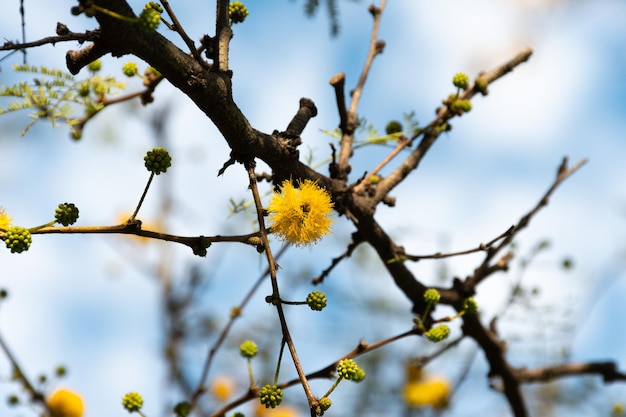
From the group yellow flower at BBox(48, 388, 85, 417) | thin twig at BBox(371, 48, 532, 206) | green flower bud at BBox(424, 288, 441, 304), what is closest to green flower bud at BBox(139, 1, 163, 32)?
thin twig at BBox(371, 48, 532, 206)

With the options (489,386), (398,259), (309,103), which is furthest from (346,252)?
(489,386)

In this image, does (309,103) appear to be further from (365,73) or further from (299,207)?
(365,73)

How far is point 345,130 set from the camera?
2.85 meters

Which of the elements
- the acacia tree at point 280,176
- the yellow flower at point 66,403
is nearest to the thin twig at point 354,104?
the acacia tree at point 280,176

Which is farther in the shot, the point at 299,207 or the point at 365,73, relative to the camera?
the point at 365,73

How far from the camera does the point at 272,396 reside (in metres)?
1.79

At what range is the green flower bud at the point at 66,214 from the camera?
5.79 feet

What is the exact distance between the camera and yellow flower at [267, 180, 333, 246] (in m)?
1.98

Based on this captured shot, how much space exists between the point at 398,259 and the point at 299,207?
835 mm

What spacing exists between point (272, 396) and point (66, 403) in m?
1.92

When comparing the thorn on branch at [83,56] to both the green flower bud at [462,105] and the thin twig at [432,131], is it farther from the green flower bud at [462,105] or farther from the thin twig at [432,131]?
the green flower bud at [462,105]

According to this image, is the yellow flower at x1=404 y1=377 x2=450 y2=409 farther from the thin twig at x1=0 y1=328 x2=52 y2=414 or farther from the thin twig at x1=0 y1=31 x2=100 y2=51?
the thin twig at x1=0 y1=31 x2=100 y2=51

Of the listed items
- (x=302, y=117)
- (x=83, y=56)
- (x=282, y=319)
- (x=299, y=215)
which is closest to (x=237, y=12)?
(x=302, y=117)

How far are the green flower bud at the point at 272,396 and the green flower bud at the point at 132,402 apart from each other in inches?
30.8
